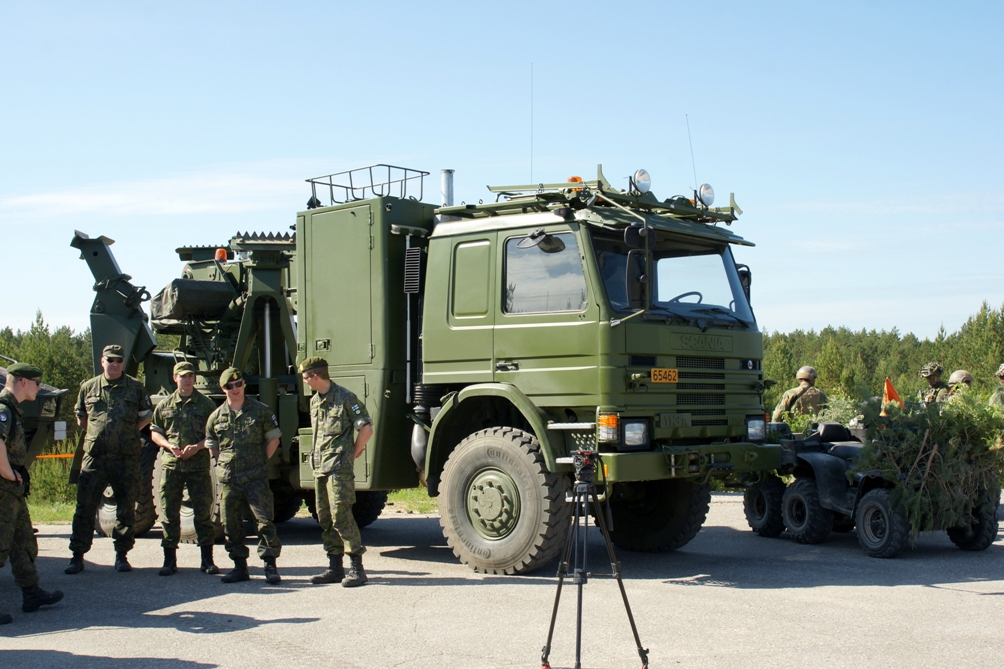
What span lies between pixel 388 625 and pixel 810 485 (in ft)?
17.3

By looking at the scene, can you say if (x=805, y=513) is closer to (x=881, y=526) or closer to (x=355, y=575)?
(x=881, y=526)

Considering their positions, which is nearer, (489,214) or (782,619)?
(782,619)

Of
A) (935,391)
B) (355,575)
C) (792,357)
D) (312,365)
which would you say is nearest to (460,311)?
(312,365)

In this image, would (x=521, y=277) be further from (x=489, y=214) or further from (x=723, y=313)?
(x=723, y=313)

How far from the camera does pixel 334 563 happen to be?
854 cm

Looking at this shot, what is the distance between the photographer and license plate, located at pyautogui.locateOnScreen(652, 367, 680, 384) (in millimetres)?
8484

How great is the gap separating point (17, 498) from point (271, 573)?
2.06 metres

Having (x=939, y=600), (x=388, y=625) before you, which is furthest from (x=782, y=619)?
(x=388, y=625)

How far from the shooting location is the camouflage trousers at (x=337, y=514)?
27.2ft

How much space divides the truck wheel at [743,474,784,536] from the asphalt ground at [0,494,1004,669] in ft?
2.41

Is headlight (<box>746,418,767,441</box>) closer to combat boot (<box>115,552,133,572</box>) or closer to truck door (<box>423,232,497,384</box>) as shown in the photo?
truck door (<box>423,232,497,384</box>)

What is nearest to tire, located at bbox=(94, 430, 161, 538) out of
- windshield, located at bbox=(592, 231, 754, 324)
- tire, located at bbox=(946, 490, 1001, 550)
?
windshield, located at bbox=(592, 231, 754, 324)

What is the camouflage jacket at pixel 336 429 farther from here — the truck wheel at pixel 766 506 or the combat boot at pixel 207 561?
the truck wheel at pixel 766 506

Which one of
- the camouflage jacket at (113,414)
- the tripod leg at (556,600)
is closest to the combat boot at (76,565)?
the camouflage jacket at (113,414)
